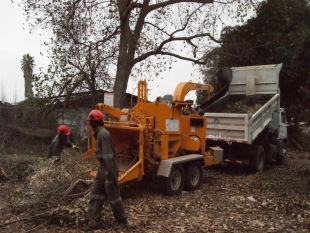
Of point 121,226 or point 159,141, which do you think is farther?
point 159,141

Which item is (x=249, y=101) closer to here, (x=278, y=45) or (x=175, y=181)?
(x=175, y=181)

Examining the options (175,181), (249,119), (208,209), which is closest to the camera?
(208,209)

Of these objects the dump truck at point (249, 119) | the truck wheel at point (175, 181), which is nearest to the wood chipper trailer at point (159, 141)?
the truck wheel at point (175, 181)

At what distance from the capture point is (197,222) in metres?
6.61

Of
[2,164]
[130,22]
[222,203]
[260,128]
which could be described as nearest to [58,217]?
[222,203]

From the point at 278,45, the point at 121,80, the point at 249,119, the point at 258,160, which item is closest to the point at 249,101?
the point at 258,160

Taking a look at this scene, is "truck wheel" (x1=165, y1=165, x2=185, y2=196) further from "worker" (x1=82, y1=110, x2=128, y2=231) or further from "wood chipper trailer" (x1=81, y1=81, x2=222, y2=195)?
"worker" (x1=82, y1=110, x2=128, y2=231)

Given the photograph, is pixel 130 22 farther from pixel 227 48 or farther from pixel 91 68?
pixel 227 48

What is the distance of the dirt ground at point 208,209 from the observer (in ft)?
20.4

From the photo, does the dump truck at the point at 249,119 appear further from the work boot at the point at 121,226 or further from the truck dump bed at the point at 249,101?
the work boot at the point at 121,226

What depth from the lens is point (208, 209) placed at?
7.54 metres

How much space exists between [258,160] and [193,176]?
3.14 m

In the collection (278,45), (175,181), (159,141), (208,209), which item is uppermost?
(278,45)

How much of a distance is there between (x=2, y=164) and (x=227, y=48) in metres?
10.2
